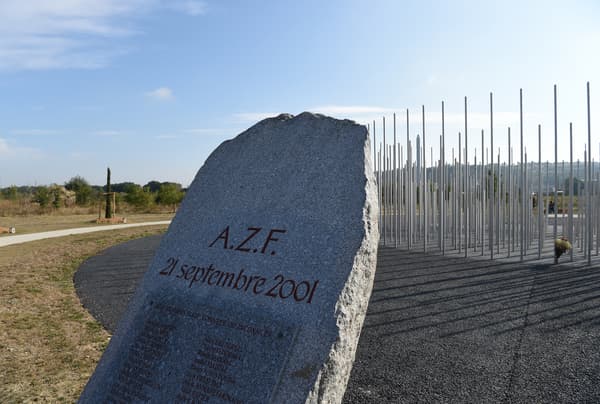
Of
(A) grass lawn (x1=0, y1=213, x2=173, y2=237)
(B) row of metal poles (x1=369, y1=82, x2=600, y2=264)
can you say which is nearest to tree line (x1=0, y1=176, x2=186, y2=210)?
(A) grass lawn (x1=0, y1=213, x2=173, y2=237)

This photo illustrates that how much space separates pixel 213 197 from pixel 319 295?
129 centimetres

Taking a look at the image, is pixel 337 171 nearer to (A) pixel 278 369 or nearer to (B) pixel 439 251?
(A) pixel 278 369

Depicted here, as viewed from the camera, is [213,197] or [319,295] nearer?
[319,295]

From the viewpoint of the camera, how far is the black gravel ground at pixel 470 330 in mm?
3589

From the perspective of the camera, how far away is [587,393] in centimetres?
351

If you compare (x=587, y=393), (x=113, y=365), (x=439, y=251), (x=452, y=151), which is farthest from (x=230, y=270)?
(x=452, y=151)

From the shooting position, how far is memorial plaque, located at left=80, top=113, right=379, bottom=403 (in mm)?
2248

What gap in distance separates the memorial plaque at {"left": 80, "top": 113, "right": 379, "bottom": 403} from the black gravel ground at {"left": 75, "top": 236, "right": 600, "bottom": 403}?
4.59ft

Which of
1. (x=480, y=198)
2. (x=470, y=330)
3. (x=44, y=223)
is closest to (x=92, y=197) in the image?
(x=44, y=223)

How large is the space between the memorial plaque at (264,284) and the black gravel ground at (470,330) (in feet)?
4.59

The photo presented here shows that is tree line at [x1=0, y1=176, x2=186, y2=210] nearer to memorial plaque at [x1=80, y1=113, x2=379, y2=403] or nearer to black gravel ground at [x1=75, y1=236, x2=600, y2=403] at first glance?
black gravel ground at [x1=75, y1=236, x2=600, y2=403]

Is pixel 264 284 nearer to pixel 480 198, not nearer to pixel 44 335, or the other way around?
pixel 44 335

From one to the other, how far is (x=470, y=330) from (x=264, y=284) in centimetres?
342

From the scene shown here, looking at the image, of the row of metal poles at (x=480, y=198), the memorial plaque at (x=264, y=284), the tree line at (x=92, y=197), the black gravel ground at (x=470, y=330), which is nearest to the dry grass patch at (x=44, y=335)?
the black gravel ground at (x=470, y=330)
